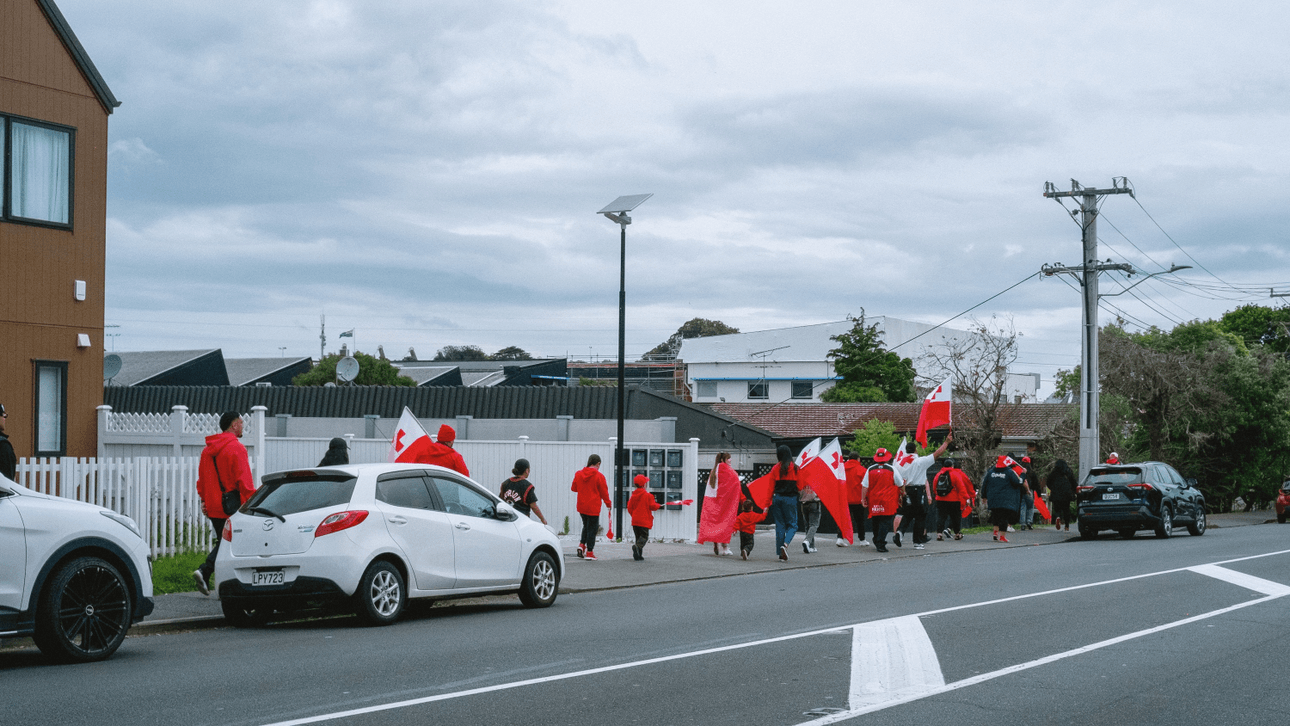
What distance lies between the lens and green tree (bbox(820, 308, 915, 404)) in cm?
7169

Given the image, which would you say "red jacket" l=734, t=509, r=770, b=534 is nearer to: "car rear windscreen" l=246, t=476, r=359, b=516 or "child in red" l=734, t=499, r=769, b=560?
"child in red" l=734, t=499, r=769, b=560

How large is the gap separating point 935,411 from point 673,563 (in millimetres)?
7474

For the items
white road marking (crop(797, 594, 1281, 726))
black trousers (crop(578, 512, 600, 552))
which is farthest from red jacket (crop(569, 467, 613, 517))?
white road marking (crop(797, 594, 1281, 726))

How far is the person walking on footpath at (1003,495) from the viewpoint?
77.9 ft

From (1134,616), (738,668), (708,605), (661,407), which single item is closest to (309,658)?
(738,668)

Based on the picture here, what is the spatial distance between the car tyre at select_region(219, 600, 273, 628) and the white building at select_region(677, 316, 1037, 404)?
75.5m

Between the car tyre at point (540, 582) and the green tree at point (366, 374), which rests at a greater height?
the green tree at point (366, 374)

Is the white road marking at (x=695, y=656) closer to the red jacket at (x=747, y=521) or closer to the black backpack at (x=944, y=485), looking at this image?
the red jacket at (x=747, y=521)

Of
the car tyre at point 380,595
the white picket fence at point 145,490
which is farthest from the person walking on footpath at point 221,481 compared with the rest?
the white picket fence at point 145,490

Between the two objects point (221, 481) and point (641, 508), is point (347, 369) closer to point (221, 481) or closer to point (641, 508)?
point (641, 508)

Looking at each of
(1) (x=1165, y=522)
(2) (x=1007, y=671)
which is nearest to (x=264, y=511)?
(2) (x=1007, y=671)

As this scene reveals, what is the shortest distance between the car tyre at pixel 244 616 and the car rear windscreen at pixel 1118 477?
1778 centimetres

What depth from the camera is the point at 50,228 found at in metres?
17.7

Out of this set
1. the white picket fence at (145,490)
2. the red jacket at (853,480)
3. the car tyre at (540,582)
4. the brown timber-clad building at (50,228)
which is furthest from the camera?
the red jacket at (853,480)
